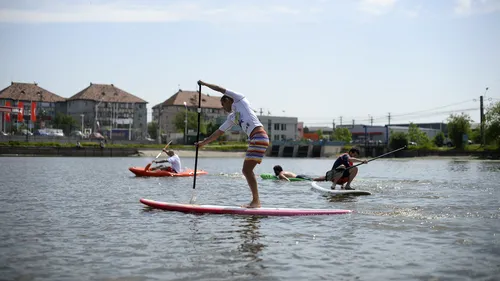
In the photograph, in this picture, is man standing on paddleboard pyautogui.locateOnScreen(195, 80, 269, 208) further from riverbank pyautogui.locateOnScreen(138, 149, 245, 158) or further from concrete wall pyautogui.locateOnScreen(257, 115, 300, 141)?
concrete wall pyautogui.locateOnScreen(257, 115, 300, 141)

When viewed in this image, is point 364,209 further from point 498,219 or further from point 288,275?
point 288,275

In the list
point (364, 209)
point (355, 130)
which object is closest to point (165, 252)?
point (364, 209)

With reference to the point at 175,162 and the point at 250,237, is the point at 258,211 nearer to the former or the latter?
the point at 250,237

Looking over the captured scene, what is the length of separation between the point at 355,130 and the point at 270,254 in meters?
183

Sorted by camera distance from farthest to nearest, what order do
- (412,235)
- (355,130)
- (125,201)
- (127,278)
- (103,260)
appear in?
(355,130), (125,201), (412,235), (103,260), (127,278)

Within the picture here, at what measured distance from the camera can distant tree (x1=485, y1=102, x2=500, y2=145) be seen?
8562 centimetres

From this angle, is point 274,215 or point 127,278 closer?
point 127,278

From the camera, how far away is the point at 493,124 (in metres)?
86.2

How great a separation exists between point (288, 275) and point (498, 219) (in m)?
7.35

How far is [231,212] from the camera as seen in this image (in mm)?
12703

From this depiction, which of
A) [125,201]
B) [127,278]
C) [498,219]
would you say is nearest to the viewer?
[127,278]

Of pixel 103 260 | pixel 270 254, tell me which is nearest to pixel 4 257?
pixel 103 260

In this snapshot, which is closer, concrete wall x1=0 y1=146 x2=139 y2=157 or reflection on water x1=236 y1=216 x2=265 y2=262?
reflection on water x1=236 y1=216 x2=265 y2=262

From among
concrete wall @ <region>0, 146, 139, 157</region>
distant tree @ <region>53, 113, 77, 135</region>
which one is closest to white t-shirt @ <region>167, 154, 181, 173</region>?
concrete wall @ <region>0, 146, 139, 157</region>
